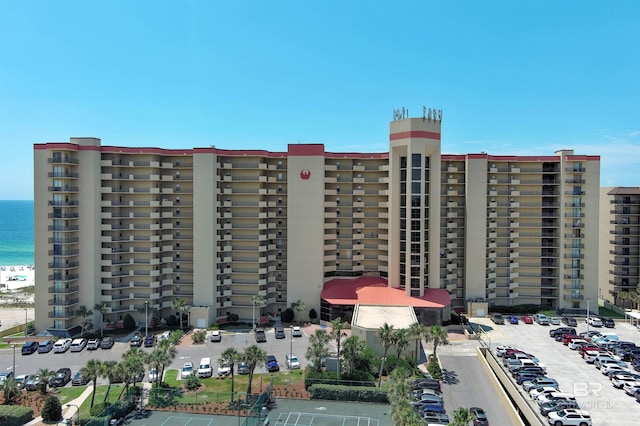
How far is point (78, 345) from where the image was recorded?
196ft

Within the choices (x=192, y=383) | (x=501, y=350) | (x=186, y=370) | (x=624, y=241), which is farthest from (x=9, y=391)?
(x=624, y=241)

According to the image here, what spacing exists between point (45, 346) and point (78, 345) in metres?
4.36

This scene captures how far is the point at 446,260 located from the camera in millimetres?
74938

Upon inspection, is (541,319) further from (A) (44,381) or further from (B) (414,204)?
(A) (44,381)

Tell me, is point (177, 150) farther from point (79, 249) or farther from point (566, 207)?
point (566, 207)

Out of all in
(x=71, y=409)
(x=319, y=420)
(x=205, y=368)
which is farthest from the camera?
(x=205, y=368)

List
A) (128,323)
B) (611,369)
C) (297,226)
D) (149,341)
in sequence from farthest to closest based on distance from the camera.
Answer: (297,226) < (128,323) < (149,341) < (611,369)

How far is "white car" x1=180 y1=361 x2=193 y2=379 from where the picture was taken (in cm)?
4950

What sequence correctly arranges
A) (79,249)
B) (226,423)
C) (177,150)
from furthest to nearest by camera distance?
(177,150), (79,249), (226,423)

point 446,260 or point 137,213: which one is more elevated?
point 137,213

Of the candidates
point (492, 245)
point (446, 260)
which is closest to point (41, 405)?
point (446, 260)

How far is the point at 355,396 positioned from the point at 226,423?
498 inches

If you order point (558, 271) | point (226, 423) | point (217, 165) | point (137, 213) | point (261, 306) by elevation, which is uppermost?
point (217, 165)

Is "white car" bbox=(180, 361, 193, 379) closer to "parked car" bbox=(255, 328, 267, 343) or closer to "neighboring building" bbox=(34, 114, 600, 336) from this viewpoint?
"parked car" bbox=(255, 328, 267, 343)
